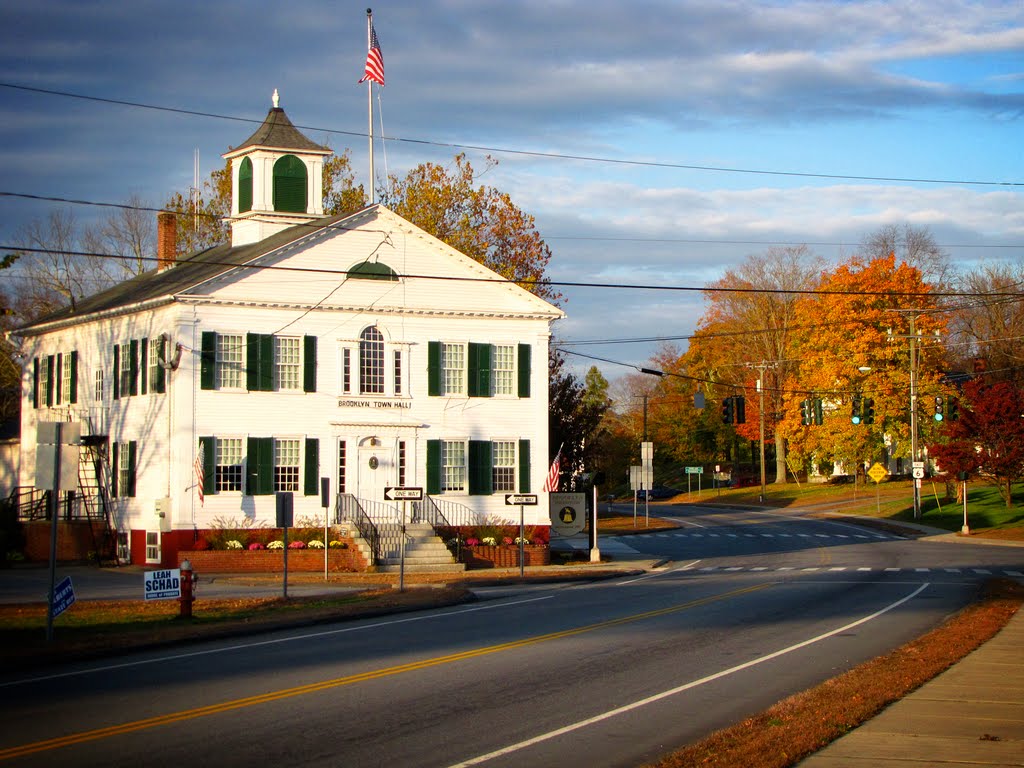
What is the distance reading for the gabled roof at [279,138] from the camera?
147 ft

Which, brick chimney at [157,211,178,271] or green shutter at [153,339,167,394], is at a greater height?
brick chimney at [157,211,178,271]

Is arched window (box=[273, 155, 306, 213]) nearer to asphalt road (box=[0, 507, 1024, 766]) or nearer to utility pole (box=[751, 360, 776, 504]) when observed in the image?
asphalt road (box=[0, 507, 1024, 766])

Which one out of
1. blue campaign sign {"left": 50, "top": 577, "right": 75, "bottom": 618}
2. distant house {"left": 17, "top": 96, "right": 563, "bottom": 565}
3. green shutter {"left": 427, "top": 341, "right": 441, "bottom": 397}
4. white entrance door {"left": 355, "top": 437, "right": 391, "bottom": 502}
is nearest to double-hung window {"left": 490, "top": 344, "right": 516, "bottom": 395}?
distant house {"left": 17, "top": 96, "right": 563, "bottom": 565}

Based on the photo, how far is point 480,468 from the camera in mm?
41719

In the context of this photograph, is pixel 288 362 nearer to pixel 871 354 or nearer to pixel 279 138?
pixel 279 138

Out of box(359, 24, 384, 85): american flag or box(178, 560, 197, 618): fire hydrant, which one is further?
box(359, 24, 384, 85): american flag

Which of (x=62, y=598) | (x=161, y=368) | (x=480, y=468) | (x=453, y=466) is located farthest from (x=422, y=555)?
(x=62, y=598)

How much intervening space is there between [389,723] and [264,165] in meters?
35.1

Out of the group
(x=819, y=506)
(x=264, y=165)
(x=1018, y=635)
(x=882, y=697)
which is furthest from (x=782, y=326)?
(x=882, y=697)

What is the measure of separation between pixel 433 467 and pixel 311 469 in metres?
3.96

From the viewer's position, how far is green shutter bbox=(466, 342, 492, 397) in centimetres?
4169

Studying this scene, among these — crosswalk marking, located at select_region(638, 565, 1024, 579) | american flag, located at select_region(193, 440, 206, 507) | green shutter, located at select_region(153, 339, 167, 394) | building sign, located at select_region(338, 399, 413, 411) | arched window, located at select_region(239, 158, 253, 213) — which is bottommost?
crosswalk marking, located at select_region(638, 565, 1024, 579)

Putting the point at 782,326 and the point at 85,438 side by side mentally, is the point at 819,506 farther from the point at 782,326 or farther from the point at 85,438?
the point at 85,438

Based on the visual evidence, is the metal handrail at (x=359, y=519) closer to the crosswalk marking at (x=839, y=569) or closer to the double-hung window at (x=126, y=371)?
the double-hung window at (x=126, y=371)
